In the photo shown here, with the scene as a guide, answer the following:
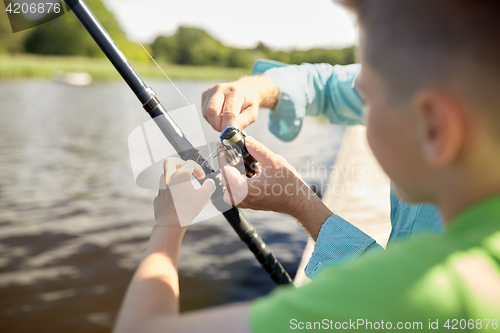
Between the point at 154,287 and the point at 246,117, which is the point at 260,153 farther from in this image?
the point at 154,287

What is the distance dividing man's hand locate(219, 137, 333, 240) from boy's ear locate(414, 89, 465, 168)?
0.76 m

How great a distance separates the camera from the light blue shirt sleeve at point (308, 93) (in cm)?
200

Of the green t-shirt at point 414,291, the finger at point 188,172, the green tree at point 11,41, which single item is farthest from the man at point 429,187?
the green tree at point 11,41

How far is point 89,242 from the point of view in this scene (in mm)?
5406

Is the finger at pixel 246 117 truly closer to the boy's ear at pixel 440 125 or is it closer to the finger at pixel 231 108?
the finger at pixel 231 108

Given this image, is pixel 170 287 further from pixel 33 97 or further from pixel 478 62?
pixel 33 97

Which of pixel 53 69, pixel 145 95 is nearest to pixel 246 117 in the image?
pixel 145 95

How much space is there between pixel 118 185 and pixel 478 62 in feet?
25.6

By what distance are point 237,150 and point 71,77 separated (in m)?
29.0

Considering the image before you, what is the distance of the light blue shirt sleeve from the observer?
200cm

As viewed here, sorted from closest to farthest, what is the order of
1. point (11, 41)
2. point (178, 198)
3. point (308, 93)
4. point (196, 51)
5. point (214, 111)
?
1. point (178, 198)
2. point (214, 111)
3. point (308, 93)
4. point (11, 41)
5. point (196, 51)

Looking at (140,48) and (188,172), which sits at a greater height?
(188,172)

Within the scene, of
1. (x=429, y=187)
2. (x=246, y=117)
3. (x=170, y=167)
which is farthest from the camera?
(x=246, y=117)

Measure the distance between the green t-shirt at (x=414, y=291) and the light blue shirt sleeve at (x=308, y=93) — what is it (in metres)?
1.47
